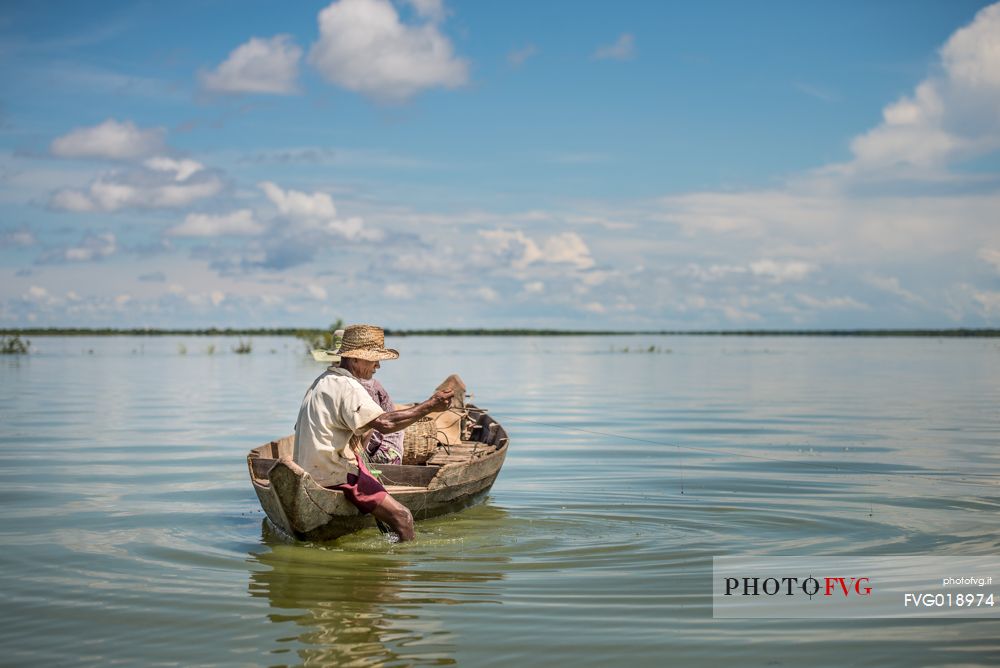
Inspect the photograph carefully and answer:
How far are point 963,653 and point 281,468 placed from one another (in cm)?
454

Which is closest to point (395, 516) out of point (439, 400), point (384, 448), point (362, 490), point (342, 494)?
point (362, 490)

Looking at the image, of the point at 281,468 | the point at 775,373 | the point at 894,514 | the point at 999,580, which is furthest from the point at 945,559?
the point at 775,373

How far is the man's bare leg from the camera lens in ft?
25.2

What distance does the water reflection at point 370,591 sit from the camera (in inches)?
211

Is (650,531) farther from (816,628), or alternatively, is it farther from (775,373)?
(775,373)

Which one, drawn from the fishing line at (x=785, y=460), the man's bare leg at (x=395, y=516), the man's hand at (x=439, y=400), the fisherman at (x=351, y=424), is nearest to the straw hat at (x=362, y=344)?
the fisherman at (x=351, y=424)

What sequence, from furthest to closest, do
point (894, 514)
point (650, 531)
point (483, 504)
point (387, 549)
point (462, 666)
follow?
1. point (483, 504)
2. point (894, 514)
3. point (650, 531)
4. point (387, 549)
5. point (462, 666)

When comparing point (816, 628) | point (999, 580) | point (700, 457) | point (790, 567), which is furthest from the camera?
point (700, 457)

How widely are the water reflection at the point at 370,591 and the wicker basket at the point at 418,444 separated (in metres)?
2.62

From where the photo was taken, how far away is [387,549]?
7.73 m

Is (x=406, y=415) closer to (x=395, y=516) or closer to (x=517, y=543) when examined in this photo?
(x=395, y=516)

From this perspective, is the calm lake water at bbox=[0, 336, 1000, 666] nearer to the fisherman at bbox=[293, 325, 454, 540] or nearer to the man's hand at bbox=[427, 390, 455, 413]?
the fisherman at bbox=[293, 325, 454, 540]

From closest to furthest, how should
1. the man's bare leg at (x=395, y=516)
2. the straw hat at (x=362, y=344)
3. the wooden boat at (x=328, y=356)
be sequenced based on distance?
the straw hat at (x=362, y=344), the man's bare leg at (x=395, y=516), the wooden boat at (x=328, y=356)

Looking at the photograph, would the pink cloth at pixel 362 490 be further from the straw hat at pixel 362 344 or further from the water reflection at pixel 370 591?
the straw hat at pixel 362 344
